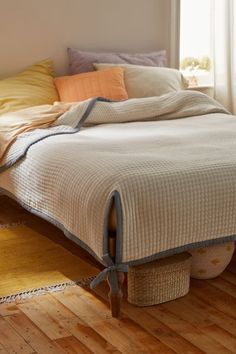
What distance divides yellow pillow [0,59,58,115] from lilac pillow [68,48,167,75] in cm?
17

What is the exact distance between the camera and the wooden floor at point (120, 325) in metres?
2.19

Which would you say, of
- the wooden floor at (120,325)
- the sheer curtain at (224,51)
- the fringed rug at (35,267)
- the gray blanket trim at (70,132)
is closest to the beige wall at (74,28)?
the sheer curtain at (224,51)

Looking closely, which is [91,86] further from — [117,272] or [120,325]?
[120,325]

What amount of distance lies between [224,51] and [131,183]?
2.88 m

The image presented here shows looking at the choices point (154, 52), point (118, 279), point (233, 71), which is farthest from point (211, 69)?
point (118, 279)

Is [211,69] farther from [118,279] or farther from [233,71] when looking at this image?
[118,279]

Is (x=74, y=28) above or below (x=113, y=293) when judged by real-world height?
above

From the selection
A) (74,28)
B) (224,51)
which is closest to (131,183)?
(74,28)

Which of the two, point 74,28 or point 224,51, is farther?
point 224,51

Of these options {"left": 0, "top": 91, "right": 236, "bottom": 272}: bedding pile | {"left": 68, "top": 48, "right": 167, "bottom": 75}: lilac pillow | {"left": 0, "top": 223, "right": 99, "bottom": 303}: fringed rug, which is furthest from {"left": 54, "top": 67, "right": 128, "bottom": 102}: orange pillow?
{"left": 0, "top": 223, "right": 99, "bottom": 303}: fringed rug

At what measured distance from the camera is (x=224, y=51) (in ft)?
16.2

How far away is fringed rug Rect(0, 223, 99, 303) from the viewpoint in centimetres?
270

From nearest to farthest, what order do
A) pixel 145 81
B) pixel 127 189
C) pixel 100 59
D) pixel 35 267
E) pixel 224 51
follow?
pixel 127 189
pixel 35 267
pixel 145 81
pixel 100 59
pixel 224 51

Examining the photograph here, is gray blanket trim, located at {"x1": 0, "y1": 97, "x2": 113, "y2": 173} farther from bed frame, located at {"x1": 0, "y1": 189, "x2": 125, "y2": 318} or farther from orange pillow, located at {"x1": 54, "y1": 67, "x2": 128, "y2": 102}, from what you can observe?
bed frame, located at {"x1": 0, "y1": 189, "x2": 125, "y2": 318}
